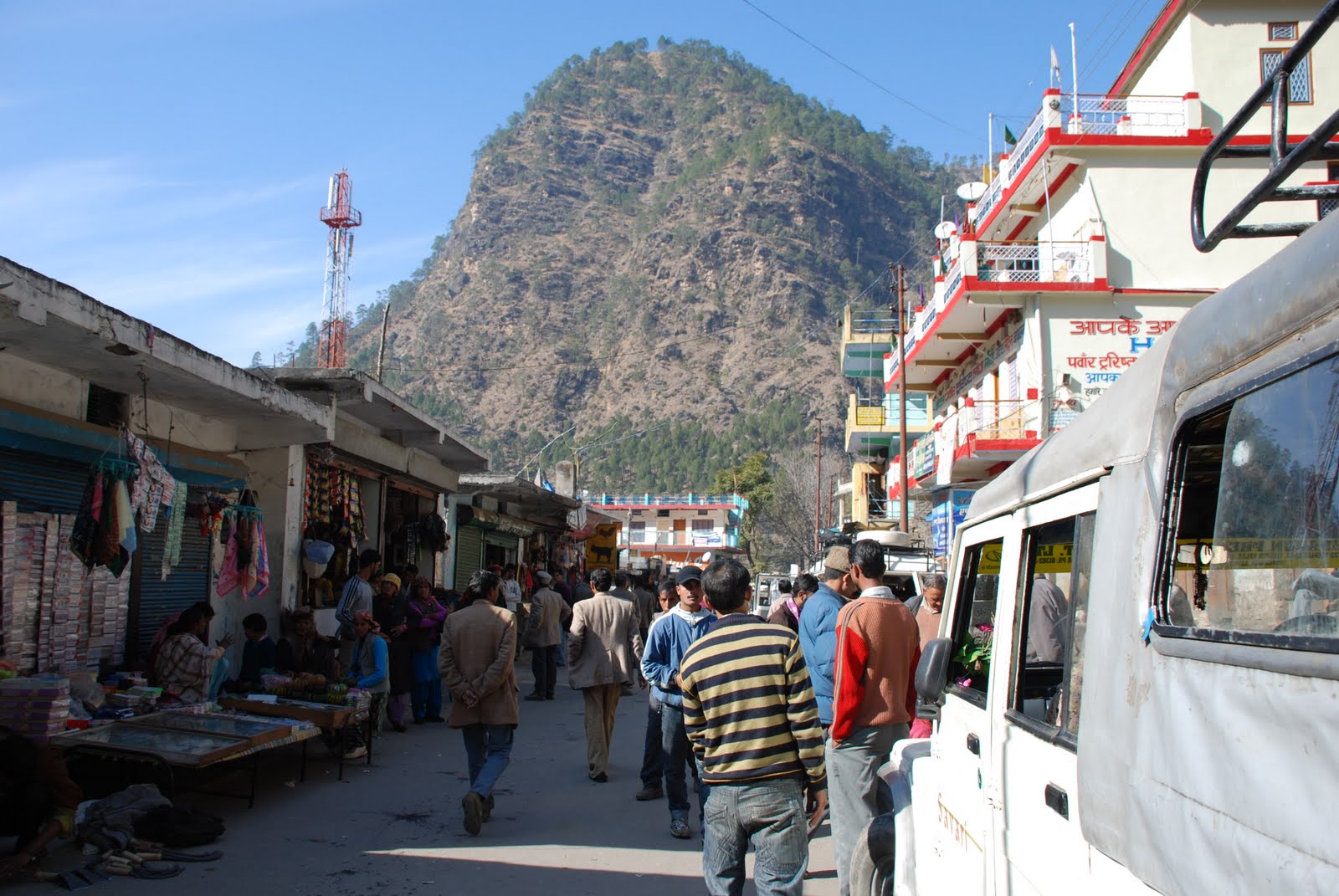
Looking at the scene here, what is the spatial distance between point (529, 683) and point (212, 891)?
10.9 m

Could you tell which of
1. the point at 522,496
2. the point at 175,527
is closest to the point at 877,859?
the point at 175,527

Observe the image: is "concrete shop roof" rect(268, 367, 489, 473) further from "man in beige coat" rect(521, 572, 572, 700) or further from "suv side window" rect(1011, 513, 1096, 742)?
"suv side window" rect(1011, 513, 1096, 742)

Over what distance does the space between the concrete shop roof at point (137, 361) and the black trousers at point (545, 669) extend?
180 inches

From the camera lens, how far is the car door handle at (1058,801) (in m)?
2.59

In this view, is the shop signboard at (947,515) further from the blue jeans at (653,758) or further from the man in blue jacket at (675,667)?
the man in blue jacket at (675,667)

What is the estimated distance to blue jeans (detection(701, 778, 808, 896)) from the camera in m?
4.11

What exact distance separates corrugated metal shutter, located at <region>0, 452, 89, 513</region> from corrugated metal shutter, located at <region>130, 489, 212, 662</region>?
2.30ft

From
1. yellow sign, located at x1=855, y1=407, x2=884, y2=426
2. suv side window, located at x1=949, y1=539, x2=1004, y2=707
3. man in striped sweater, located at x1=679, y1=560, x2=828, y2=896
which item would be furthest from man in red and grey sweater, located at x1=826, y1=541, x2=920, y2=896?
yellow sign, located at x1=855, y1=407, x2=884, y2=426

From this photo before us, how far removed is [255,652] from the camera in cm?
978

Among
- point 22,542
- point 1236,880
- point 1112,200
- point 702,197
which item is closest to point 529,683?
point 22,542

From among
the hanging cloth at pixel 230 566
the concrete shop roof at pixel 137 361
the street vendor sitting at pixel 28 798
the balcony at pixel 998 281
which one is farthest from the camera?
the balcony at pixel 998 281

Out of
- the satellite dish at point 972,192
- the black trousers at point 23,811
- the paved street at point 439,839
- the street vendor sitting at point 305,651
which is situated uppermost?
the satellite dish at point 972,192

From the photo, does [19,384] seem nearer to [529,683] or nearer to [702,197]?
[529,683]

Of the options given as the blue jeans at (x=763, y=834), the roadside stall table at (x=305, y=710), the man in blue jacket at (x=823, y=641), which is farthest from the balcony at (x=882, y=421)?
the blue jeans at (x=763, y=834)
